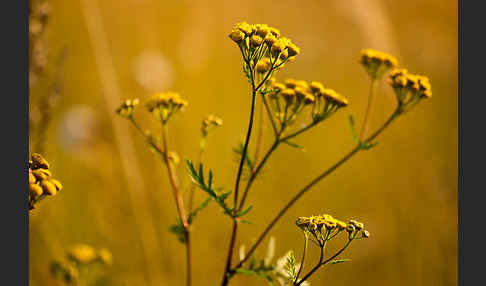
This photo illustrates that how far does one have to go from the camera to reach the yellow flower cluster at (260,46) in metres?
1.00

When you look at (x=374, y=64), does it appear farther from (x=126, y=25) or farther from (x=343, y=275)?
(x=126, y=25)

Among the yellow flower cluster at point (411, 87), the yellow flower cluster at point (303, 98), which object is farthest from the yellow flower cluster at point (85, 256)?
the yellow flower cluster at point (411, 87)

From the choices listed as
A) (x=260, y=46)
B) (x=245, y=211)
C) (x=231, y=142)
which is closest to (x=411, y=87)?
(x=260, y=46)

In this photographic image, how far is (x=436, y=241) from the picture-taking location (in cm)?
247

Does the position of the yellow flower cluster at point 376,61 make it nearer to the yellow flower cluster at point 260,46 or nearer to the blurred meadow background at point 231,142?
the yellow flower cluster at point 260,46

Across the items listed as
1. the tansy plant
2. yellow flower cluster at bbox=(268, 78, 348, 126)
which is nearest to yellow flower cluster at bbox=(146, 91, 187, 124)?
the tansy plant

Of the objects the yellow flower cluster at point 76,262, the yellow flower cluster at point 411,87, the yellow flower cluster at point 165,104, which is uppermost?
the yellow flower cluster at point 411,87

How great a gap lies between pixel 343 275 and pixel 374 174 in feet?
2.46

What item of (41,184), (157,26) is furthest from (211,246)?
(41,184)

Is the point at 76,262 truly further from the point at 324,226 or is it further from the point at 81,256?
the point at 324,226

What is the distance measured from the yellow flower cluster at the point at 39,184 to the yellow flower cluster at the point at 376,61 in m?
1.01

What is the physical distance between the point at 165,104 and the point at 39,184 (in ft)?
1.31

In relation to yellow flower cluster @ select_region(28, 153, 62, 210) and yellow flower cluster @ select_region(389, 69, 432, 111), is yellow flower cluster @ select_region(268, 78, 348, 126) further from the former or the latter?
yellow flower cluster @ select_region(28, 153, 62, 210)

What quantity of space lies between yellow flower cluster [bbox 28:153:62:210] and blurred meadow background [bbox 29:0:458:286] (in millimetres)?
987
